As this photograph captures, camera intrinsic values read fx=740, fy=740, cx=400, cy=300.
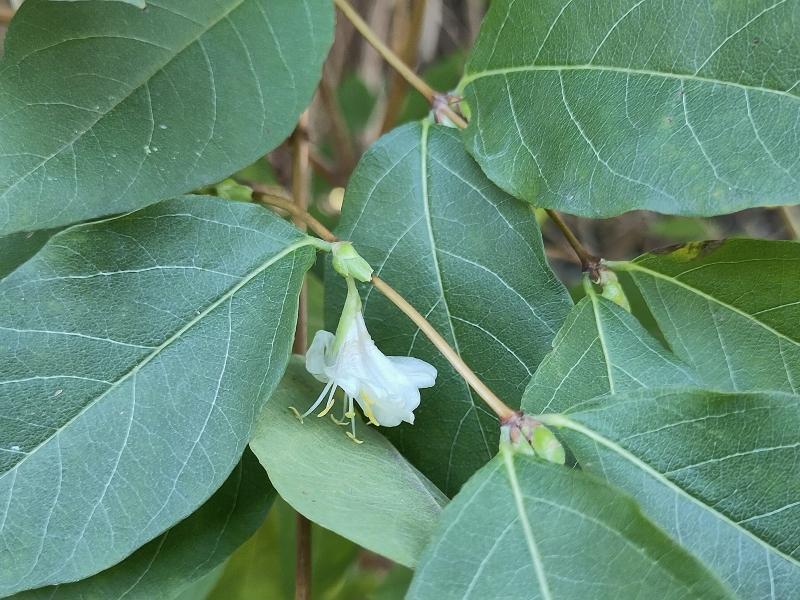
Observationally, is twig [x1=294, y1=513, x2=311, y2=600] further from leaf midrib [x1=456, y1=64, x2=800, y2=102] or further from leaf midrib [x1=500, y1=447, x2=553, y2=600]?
leaf midrib [x1=456, y1=64, x2=800, y2=102]

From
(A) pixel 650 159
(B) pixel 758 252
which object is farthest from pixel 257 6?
(B) pixel 758 252

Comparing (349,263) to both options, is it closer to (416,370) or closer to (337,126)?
(416,370)

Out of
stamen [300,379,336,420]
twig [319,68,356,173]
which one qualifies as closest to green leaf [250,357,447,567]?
stamen [300,379,336,420]

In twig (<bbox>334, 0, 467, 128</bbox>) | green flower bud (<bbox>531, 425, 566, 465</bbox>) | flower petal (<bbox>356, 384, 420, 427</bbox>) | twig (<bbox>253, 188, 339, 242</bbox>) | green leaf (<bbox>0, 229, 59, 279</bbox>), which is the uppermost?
twig (<bbox>334, 0, 467, 128</bbox>)

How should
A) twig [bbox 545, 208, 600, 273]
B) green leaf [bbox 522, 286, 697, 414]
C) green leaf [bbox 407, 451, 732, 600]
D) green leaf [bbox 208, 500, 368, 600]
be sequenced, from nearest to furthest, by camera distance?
green leaf [bbox 407, 451, 732, 600] < green leaf [bbox 522, 286, 697, 414] < twig [bbox 545, 208, 600, 273] < green leaf [bbox 208, 500, 368, 600]

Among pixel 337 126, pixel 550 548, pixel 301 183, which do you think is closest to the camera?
pixel 550 548

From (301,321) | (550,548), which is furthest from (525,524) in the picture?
(301,321)
